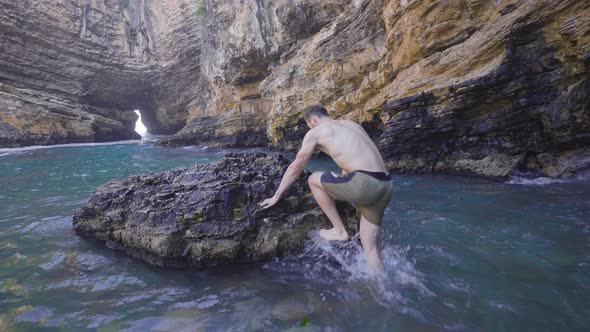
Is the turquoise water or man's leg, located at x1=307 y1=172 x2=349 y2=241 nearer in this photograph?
the turquoise water

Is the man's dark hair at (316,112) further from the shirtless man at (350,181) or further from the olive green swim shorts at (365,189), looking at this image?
the olive green swim shorts at (365,189)

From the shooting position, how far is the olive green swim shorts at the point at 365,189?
2.82 m

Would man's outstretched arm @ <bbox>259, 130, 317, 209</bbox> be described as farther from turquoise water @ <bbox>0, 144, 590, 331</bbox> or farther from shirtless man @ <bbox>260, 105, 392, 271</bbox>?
turquoise water @ <bbox>0, 144, 590, 331</bbox>

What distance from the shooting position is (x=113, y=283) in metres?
2.89

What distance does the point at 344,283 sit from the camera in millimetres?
2789

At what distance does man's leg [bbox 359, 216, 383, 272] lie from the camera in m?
2.91

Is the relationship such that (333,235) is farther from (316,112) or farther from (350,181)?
(316,112)

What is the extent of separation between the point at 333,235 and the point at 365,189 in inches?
23.8

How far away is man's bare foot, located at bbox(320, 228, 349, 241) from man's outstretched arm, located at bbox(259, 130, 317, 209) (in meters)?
0.58

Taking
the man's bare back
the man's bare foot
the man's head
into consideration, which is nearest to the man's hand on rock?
the man's bare foot

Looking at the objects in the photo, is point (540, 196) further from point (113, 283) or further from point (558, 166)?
point (113, 283)

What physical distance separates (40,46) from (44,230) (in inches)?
898

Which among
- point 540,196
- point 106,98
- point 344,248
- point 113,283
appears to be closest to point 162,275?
point 113,283

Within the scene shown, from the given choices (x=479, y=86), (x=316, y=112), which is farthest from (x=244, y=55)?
(x=316, y=112)
